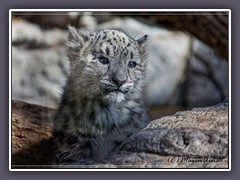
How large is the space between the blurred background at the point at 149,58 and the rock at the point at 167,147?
20cm

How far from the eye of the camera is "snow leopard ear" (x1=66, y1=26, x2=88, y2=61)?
3986 mm

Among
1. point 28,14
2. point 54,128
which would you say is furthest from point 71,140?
point 28,14

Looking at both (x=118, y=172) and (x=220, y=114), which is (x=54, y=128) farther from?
(x=220, y=114)

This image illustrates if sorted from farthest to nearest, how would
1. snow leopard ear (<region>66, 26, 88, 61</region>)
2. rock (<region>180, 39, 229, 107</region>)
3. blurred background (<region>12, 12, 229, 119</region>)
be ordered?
rock (<region>180, 39, 229, 107</region>)
blurred background (<region>12, 12, 229, 119</region>)
snow leopard ear (<region>66, 26, 88, 61</region>)

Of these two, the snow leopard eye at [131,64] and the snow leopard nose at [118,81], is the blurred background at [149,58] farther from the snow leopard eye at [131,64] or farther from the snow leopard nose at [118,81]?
the snow leopard nose at [118,81]

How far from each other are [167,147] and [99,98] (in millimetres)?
472

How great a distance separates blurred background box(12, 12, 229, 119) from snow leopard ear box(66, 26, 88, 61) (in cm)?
6

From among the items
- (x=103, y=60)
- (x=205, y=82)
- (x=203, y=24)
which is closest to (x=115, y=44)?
(x=103, y=60)

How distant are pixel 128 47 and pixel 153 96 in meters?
0.45

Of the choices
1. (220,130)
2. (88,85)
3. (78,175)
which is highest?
(88,85)

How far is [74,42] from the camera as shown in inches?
159

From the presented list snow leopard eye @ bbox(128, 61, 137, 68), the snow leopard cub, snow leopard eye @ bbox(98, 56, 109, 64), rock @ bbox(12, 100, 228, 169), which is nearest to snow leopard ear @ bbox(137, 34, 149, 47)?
the snow leopard cub

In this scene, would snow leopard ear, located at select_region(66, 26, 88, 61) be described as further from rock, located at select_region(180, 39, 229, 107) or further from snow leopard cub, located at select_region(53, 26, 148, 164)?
rock, located at select_region(180, 39, 229, 107)

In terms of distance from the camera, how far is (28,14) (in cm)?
418
